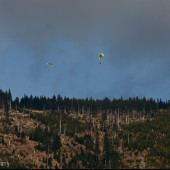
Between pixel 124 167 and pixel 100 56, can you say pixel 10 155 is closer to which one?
pixel 124 167

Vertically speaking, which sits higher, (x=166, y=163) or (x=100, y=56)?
(x=100, y=56)

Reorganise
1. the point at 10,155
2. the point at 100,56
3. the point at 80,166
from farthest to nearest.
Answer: the point at 10,155 → the point at 80,166 → the point at 100,56

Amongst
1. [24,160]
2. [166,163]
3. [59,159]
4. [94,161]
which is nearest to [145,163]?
[166,163]

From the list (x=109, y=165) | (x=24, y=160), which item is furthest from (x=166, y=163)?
(x=24, y=160)

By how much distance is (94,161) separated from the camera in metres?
193

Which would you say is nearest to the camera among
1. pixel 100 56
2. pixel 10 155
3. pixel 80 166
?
pixel 100 56

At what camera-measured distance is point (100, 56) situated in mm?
165250

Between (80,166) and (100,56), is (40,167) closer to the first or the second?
(80,166)

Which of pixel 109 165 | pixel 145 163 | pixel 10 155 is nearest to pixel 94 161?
pixel 109 165

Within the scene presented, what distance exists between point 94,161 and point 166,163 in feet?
90.9

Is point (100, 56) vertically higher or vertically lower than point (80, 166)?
higher

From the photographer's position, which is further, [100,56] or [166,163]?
[166,163]

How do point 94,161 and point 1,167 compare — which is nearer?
point 1,167

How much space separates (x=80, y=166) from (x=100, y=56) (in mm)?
45374
